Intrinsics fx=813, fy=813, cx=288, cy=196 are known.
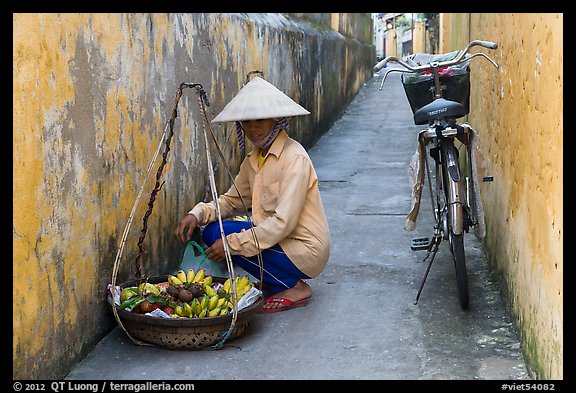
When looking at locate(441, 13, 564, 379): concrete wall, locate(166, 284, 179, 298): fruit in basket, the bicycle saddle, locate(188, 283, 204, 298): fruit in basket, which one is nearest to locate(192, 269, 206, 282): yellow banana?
locate(188, 283, 204, 298): fruit in basket

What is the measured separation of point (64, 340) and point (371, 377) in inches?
56.6

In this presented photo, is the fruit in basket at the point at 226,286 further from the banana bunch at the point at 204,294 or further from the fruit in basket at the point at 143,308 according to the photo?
the fruit in basket at the point at 143,308

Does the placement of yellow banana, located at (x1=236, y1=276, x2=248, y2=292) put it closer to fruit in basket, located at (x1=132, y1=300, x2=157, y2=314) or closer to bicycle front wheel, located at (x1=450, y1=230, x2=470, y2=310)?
fruit in basket, located at (x1=132, y1=300, x2=157, y2=314)

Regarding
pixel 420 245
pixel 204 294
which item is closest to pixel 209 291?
pixel 204 294

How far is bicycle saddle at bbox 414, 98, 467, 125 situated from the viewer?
4.57 metres

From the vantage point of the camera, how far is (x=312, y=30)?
1170 cm

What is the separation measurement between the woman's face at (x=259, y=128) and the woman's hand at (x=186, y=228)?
0.58 m

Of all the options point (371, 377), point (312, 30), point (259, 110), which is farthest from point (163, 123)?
point (312, 30)

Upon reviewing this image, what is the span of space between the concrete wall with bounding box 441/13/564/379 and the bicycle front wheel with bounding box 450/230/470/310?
0.24 metres

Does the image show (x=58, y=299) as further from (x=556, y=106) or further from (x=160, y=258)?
(x=556, y=106)

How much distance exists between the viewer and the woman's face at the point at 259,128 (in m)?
4.69

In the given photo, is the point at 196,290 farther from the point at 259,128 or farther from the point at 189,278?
the point at 259,128

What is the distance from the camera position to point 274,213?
4660 millimetres
